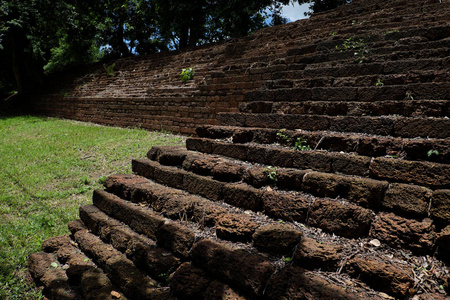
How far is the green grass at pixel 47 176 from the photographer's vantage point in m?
3.14

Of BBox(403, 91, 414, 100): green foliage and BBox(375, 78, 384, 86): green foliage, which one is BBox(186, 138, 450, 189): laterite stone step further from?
BBox(375, 78, 384, 86): green foliage

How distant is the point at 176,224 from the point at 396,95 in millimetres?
2375

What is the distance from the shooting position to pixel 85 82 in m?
12.3

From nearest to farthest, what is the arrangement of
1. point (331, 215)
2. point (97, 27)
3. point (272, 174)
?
1. point (331, 215)
2. point (272, 174)
3. point (97, 27)

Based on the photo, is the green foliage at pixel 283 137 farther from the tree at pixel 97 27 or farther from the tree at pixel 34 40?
the tree at pixel 34 40

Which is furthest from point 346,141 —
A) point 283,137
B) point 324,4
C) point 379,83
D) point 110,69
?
point 324,4

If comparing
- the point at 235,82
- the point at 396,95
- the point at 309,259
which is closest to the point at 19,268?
the point at 309,259

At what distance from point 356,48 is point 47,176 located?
5.77m

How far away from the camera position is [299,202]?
6.53 feet

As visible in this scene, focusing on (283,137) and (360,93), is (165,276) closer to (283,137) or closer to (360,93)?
(283,137)

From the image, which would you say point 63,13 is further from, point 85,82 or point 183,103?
point 183,103

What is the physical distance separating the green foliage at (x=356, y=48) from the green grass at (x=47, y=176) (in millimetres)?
3760

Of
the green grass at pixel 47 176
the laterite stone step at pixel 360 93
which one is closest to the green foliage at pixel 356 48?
the laterite stone step at pixel 360 93

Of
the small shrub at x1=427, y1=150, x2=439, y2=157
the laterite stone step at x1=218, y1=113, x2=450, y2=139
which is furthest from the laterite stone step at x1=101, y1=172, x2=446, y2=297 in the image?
the laterite stone step at x1=218, y1=113, x2=450, y2=139
